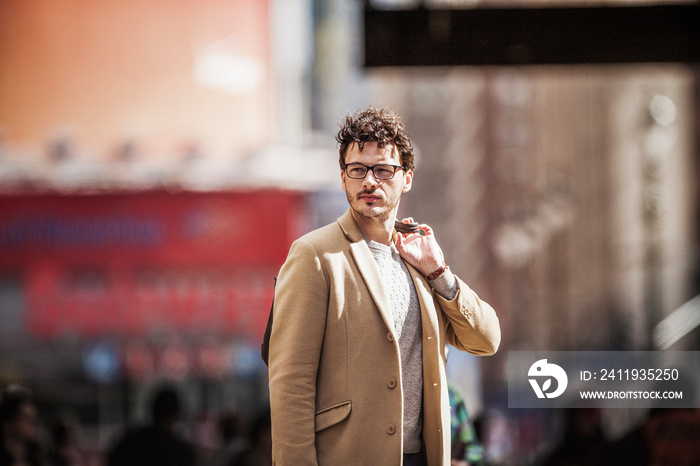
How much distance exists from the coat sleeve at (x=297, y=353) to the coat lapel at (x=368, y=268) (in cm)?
12

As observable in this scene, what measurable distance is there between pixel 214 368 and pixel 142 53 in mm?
4041

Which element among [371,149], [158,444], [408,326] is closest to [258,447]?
[158,444]

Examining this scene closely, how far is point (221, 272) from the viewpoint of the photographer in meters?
10.6

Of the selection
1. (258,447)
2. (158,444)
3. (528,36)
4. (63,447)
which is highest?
(528,36)

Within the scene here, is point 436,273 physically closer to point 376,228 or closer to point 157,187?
point 376,228

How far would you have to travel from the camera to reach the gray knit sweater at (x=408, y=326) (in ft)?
8.30

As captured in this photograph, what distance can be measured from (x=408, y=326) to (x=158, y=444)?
374 centimetres

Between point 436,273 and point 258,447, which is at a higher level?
point 436,273

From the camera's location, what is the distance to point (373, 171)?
249 cm

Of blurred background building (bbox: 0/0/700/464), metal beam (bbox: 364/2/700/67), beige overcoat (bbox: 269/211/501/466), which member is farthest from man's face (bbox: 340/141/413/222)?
blurred background building (bbox: 0/0/700/464)

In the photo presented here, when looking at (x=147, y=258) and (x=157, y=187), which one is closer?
(x=157, y=187)

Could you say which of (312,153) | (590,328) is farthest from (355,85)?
(590,328)

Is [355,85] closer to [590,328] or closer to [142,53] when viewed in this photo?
[142,53]

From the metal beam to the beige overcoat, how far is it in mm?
2251
